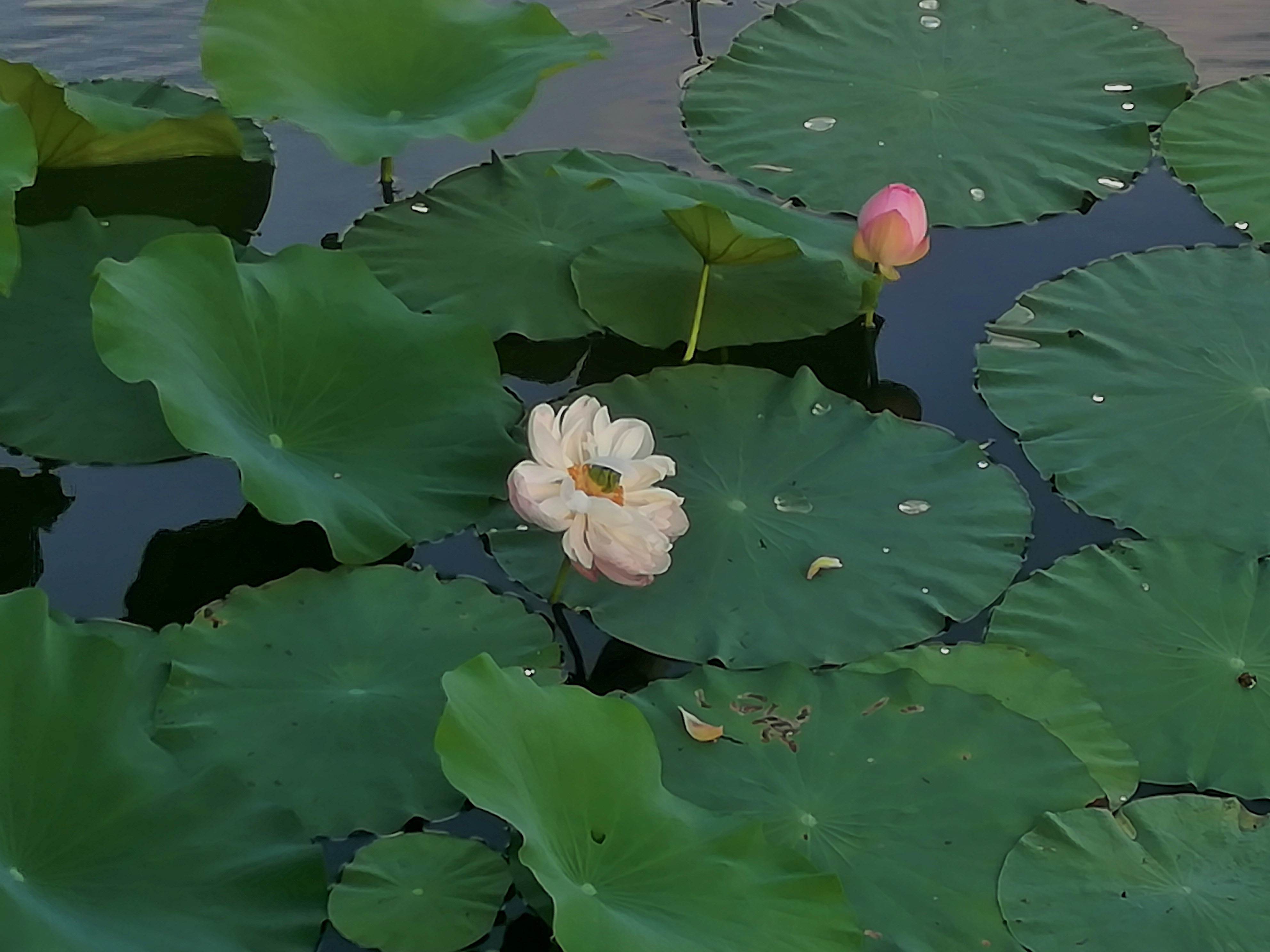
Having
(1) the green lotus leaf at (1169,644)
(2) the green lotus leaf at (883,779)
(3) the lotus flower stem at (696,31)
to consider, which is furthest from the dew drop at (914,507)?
(3) the lotus flower stem at (696,31)

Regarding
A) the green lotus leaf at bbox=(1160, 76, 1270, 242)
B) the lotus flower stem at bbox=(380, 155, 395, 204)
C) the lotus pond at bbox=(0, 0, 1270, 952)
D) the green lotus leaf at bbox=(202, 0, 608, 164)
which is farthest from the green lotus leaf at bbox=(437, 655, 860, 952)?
the green lotus leaf at bbox=(1160, 76, 1270, 242)

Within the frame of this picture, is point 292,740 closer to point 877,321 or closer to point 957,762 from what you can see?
point 957,762

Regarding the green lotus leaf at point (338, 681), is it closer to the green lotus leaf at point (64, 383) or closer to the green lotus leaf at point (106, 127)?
the green lotus leaf at point (64, 383)

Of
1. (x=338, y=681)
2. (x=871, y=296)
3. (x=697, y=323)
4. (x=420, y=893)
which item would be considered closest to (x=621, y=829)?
(x=420, y=893)

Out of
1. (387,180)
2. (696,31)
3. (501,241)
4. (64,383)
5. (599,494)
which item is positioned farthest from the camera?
(696,31)

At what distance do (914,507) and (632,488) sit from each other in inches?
12.9

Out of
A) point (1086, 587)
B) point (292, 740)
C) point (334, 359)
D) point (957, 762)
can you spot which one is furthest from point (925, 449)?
point (292, 740)

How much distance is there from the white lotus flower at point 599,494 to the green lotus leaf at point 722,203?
0.32 meters

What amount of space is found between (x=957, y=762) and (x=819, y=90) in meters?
1.20

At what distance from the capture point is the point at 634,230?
1806 millimetres

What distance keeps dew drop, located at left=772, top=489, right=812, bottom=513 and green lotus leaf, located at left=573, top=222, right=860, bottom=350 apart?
0.29 meters

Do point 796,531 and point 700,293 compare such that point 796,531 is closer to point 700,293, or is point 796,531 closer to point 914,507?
point 914,507

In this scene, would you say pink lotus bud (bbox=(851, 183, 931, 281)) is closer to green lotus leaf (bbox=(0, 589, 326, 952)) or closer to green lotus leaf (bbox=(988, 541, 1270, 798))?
green lotus leaf (bbox=(988, 541, 1270, 798))

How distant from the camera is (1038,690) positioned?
1272mm
